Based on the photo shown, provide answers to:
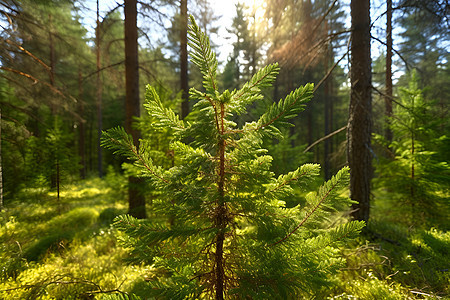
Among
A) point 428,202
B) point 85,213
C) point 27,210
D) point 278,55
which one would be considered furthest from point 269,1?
point 27,210

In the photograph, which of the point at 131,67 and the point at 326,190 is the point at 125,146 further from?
the point at 131,67

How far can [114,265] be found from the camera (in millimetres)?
4344

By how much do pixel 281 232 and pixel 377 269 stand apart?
348 centimetres

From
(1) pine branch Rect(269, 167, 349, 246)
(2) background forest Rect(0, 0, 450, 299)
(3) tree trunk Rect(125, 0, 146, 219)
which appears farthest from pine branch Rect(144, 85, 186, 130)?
(3) tree trunk Rect(125, 0, 146, 219)

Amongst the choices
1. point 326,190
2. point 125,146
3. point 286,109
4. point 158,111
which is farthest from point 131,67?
point 326,190

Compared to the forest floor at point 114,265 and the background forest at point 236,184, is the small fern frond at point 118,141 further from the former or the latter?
the forest floor at point 114,265

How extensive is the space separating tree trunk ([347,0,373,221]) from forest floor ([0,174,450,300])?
1048 millimetres

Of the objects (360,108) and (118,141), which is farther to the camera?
(360,108)

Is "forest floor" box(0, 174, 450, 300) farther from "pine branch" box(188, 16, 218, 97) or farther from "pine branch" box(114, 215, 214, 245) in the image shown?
"pine branch" box(188, 16, 218, 97)

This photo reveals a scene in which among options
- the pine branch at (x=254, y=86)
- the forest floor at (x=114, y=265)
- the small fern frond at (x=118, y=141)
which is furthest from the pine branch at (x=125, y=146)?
the pine branch at (x=254, y=86)

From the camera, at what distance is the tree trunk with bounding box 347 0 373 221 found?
15.2 feet

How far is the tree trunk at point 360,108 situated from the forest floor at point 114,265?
1048mm

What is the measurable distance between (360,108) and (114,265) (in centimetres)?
668

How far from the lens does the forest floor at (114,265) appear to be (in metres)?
3.19
